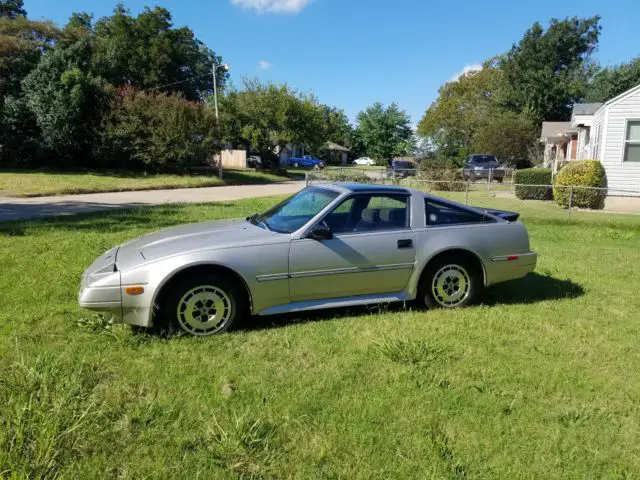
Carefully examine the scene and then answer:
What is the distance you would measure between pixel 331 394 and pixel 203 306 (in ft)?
5.10

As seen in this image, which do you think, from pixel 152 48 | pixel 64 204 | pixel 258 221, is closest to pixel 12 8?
pixel 152 48

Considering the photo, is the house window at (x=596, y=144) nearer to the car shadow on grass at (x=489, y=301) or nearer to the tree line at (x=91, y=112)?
the car shadow on grass at (x=489, y=301)

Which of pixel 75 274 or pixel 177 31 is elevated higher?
pixel 177 31

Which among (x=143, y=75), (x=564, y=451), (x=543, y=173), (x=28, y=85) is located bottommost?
(x=564, y=451)

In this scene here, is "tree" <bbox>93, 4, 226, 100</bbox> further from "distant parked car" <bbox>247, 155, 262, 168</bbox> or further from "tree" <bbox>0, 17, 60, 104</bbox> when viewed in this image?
"tree" <bbox>0, 17, 60, 104</bbox>

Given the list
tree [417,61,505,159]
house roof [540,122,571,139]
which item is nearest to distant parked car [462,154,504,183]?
house roof [540,122,571,139]

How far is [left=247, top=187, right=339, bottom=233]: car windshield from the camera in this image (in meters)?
5.06

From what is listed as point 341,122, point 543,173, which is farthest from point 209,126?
point 341,122

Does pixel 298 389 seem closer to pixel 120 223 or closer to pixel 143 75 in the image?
pixel 120 223

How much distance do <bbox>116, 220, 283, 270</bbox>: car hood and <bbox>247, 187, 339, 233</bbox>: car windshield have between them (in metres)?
0.16

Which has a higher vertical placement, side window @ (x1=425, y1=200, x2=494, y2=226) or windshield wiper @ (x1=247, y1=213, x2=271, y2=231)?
side window @ (x1=425, y1=200, x2=494, y2=226)

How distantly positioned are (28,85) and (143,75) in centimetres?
2044

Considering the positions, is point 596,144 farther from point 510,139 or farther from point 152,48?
point 152,48

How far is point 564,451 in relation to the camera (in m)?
2.86
